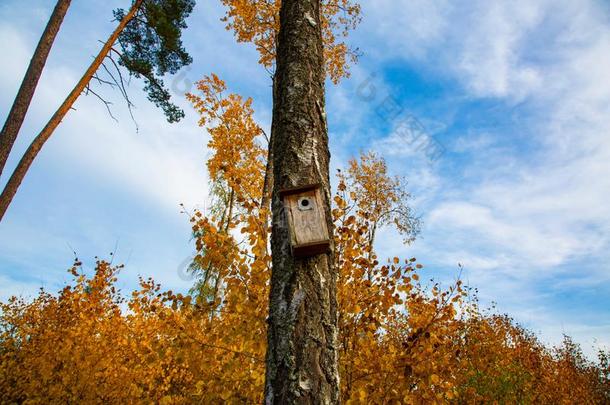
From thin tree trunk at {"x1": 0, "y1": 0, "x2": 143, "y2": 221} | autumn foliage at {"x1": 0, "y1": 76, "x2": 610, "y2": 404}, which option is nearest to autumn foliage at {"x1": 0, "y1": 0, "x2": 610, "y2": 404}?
autumn foliage at {"x1": 0, "y1": 76, "x2": 610, "y2": 404}

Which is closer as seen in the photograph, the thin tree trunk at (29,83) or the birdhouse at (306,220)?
the birdhouse at (306,220)

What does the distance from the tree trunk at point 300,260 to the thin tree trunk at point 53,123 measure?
633 centimetres

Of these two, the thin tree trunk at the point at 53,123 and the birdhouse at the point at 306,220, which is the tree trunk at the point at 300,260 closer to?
the birdhouse at the point at 306,220

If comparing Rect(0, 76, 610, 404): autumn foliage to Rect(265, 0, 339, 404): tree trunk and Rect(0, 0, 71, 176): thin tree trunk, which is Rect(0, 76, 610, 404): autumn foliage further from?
Rect(0, 0, 71, 176): thin tree trunk

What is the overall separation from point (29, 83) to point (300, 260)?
746 cm

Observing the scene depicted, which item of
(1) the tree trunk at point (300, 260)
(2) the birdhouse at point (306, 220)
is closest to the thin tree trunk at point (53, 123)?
(1) the tree trunk at point (300, 260)

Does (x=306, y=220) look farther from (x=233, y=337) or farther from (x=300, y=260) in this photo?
(x=233, y=337)

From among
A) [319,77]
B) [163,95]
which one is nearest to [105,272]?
[163,95]

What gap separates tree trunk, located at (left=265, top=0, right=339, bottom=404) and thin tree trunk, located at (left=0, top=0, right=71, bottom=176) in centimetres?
618

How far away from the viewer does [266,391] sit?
1.59 meters

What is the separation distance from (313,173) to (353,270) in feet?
6.26

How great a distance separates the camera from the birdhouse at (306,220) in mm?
1730

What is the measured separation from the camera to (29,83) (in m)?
6.48

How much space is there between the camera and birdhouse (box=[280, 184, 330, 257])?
1730 mm
